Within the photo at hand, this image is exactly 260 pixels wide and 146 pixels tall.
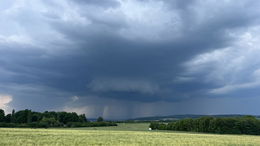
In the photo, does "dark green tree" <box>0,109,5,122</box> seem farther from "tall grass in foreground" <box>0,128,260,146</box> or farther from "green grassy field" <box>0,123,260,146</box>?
"tall grass in foreground" <box>0,128,260,146</box>

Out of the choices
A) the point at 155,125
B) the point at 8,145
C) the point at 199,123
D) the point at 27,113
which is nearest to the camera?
the point at 8,145

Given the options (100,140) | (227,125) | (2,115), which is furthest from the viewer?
(2,115)

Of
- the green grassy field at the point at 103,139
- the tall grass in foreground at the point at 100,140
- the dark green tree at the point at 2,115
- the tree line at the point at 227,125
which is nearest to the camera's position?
the tall grass in foreground at the point at 100,140

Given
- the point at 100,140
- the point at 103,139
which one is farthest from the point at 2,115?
the point at 100,140

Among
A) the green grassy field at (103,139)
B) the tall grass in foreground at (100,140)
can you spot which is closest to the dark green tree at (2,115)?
the green grassy field at (103,139)

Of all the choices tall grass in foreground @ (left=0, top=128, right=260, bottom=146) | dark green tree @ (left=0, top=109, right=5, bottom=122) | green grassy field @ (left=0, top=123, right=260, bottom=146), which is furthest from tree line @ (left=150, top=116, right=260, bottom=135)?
dark green tree @ (left=0, top=109, right=5, bottom=122)

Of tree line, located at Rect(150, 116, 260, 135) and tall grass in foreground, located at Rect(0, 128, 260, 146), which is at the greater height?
tall grass in foreground, located at Rect(0, 128, 260, 146)

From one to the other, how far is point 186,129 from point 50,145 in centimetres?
10707

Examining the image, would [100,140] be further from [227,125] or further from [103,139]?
[227,125]

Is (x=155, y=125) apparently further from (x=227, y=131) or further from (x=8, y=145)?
(x=8, y=145)

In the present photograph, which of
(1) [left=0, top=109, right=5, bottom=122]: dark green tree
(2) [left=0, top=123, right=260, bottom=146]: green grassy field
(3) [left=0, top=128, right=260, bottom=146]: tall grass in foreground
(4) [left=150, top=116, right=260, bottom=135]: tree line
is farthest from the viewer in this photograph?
(1) [left=0, top=109, right=5, bottom=122]: dark green tree

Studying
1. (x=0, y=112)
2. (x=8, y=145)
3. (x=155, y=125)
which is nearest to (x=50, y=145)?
(x=8, y=145)

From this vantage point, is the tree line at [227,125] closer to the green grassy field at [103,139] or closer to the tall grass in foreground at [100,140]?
the green grassy field at [103,139]

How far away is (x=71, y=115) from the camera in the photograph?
632ft
